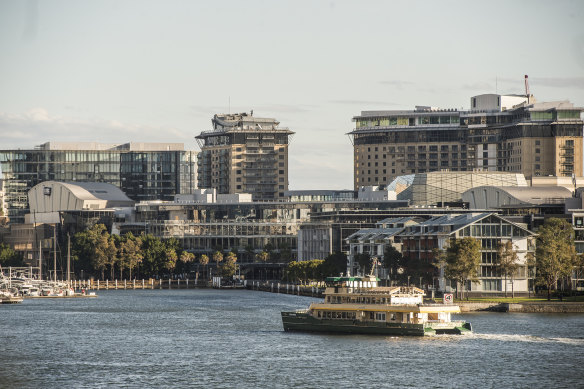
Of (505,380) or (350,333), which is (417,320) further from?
(505,380)

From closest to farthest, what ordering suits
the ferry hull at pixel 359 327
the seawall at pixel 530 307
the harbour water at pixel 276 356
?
the harbour water at pixel 276 356
the ferry hull at pixel 359 327
the seawall at pixel 530 307

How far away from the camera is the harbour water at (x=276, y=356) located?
379ft

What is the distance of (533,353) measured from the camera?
132m

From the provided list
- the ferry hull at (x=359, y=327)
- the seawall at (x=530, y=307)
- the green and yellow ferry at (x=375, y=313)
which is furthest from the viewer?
the seawall at (x=530, y=307)

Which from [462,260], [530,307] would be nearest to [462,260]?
[462,260]

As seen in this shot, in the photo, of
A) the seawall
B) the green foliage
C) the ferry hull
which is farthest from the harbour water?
the green foliage

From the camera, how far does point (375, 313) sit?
14988 centimetres

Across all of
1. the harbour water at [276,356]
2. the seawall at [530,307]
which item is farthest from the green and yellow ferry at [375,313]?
the seawall at [530,307]

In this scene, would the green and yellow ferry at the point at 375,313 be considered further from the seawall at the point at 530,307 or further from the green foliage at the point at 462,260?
the green foliage at the point at 462,260

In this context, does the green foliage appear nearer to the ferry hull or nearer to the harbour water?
the harbour water

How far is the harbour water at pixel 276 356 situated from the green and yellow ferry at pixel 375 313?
1925mm

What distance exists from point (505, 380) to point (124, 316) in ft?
295

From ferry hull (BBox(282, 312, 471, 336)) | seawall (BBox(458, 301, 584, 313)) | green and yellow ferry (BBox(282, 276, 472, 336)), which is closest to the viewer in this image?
green and yellow ferry (BBox(282, 276, 472, 336))

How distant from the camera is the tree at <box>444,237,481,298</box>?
643 ft
